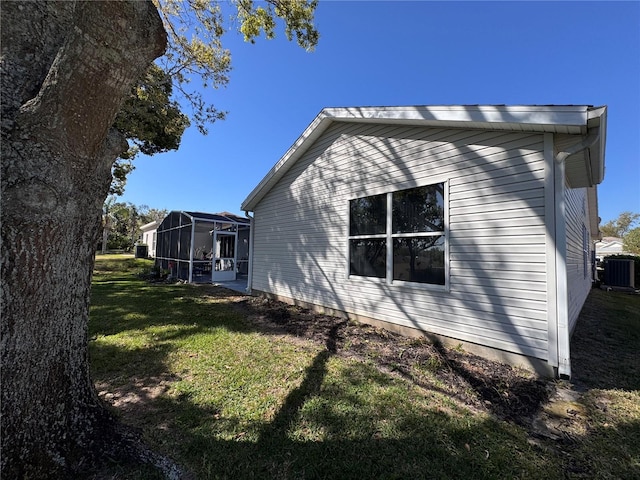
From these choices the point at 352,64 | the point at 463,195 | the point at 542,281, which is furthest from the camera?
the point at 352,64

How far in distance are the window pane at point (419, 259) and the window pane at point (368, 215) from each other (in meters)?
0.55

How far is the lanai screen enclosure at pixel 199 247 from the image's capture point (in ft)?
43.7

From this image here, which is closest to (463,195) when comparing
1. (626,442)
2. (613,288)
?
(626,442)

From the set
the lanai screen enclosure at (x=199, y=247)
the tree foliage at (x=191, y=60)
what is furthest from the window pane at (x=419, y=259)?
the lanai screen enclosure at (x=199, y=247)

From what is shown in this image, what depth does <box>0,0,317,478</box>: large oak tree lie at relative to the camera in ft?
5.16

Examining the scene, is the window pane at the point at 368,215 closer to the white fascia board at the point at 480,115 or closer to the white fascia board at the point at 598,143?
the white fascia board at the point at 480,115

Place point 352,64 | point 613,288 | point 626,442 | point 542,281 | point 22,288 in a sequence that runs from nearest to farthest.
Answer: point 22,288 → point 626,442 → point 542,281 → point 352,64 → point 613,288

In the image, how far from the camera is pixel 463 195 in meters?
4.44

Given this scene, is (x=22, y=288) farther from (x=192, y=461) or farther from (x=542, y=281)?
(x=542, y=281)

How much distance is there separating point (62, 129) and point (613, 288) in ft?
61.6

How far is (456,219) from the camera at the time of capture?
4.48 meters

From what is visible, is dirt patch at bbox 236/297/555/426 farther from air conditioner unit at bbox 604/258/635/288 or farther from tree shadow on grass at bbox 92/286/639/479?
air conditioner unit at bbox 604/258/635/288

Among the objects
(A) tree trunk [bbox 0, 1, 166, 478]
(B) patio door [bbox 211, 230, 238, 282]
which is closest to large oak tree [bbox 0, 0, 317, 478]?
(A) tree trunk [bbox 0, 1, 166, 478]

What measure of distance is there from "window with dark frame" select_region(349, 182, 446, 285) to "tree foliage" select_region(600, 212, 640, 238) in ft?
218
